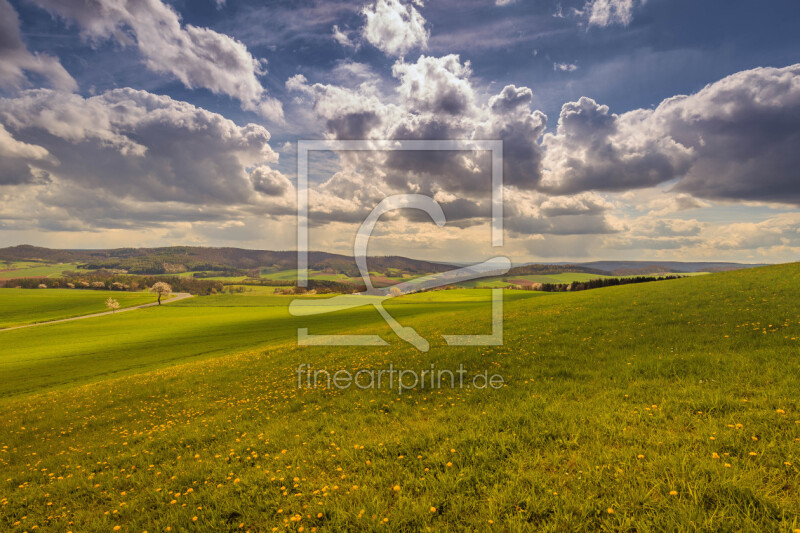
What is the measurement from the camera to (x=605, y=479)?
18.3 ft

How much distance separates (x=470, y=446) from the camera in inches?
285

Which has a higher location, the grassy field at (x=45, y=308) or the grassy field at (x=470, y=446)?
the grassy field at (x=470, y=446)

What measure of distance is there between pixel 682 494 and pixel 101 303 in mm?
153399

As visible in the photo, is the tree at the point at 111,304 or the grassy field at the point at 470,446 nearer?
the grassy field at the point at 470,446

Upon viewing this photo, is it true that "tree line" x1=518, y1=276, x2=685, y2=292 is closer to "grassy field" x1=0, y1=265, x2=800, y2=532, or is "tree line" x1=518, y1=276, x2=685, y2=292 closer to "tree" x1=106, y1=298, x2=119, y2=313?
"grassy field" x1=0, y1=265, x2=800, y2=532

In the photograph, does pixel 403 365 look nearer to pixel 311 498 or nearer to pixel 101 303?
pixel 311 498

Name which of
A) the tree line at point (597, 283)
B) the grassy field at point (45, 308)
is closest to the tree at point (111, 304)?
the grassy field at point (45, 308)

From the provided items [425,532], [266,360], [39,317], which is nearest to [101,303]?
[39,317]

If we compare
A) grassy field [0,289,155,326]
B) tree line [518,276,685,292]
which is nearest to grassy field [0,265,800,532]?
tree line [518,276,685,292]

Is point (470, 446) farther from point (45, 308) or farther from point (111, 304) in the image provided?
point (45, 308)

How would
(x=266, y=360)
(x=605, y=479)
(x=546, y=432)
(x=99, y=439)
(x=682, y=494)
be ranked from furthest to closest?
(x=266, y=360)
(x=99, y=439)
(x=546, y=432)
(x=605, y=479)
(x=682, y=494)

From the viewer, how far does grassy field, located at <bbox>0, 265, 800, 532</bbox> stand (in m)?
5.19

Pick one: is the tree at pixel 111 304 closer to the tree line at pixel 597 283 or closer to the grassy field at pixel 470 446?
the grassy field at pixel 470 446

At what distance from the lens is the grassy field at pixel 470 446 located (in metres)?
5.19
